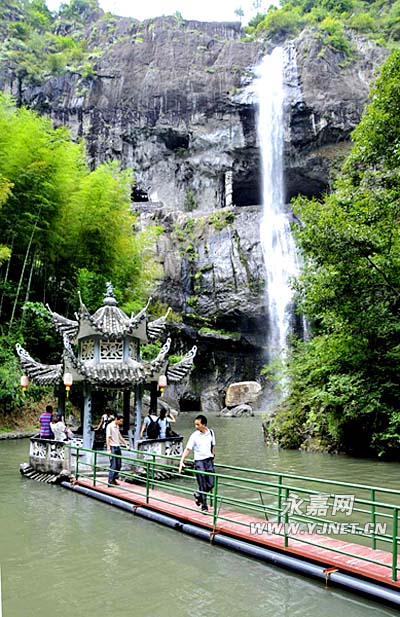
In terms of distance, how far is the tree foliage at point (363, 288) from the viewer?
473 inches

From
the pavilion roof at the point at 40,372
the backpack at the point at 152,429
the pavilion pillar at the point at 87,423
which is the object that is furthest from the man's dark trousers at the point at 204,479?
the pavilion roof at the point at 40,372

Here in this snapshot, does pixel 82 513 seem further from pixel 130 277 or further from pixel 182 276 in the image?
pixel 182 276

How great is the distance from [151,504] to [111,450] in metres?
1.93

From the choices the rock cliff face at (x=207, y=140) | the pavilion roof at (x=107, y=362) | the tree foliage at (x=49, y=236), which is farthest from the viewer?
the rock cliff face at (x=207, y=140)

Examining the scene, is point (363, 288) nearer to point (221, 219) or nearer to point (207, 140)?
point (221, 219)

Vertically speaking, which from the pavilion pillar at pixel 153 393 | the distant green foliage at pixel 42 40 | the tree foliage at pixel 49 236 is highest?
the distant green foliage at pixel 42 40

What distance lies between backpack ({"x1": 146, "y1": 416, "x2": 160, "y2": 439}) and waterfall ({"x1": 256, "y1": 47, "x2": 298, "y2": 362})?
22.7 metres

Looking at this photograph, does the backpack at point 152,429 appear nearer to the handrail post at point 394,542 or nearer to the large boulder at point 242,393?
the handrail post at point 394,542

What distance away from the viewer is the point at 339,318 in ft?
42.7

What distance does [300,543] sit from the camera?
5.52m

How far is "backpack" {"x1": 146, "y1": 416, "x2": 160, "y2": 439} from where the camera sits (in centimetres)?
1161

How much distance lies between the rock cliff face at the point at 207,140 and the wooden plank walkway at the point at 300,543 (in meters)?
28.0

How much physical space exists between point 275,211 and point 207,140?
739cm

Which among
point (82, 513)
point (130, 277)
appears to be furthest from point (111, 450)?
point (130, 277)
